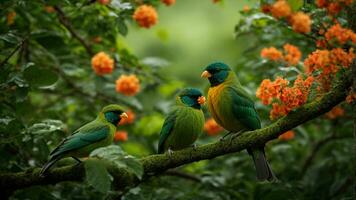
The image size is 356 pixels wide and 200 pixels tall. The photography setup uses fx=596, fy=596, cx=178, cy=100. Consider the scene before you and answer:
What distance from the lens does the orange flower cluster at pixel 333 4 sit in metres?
3.40

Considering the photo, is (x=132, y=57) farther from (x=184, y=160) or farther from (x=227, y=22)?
(x=227, y=22)

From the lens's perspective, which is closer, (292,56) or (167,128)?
(167,128)

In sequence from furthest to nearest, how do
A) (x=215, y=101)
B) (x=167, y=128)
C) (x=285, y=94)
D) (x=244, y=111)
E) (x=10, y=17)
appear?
(x=10, y=17) → (x=167, y=128) → (x=215, y=101) → (x=244, y=111) → (x=285, y=94)

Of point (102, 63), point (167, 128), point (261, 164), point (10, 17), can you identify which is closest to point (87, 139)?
point (167, 128)

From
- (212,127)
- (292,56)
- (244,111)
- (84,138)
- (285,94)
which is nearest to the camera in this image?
(285,94)

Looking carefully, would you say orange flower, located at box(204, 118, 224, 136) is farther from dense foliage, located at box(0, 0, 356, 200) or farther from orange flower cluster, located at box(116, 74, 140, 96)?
orange flower cluster, located at box(116, 74, 140, 96)

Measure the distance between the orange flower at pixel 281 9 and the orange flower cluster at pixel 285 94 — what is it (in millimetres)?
1304

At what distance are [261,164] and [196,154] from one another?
579 millimetres

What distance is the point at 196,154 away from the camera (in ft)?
13.0

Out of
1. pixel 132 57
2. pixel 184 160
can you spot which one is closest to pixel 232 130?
pixel 184 160

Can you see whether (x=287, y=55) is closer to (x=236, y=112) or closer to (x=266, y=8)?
(x=266, y=8)

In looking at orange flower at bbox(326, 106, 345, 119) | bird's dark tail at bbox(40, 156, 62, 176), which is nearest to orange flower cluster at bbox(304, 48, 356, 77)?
bird's dark tail at bbox(40, 156, 62, 176)

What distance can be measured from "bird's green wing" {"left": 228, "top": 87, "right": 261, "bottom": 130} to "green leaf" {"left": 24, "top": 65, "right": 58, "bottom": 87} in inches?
52.5

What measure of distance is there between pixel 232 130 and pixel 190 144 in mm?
349
